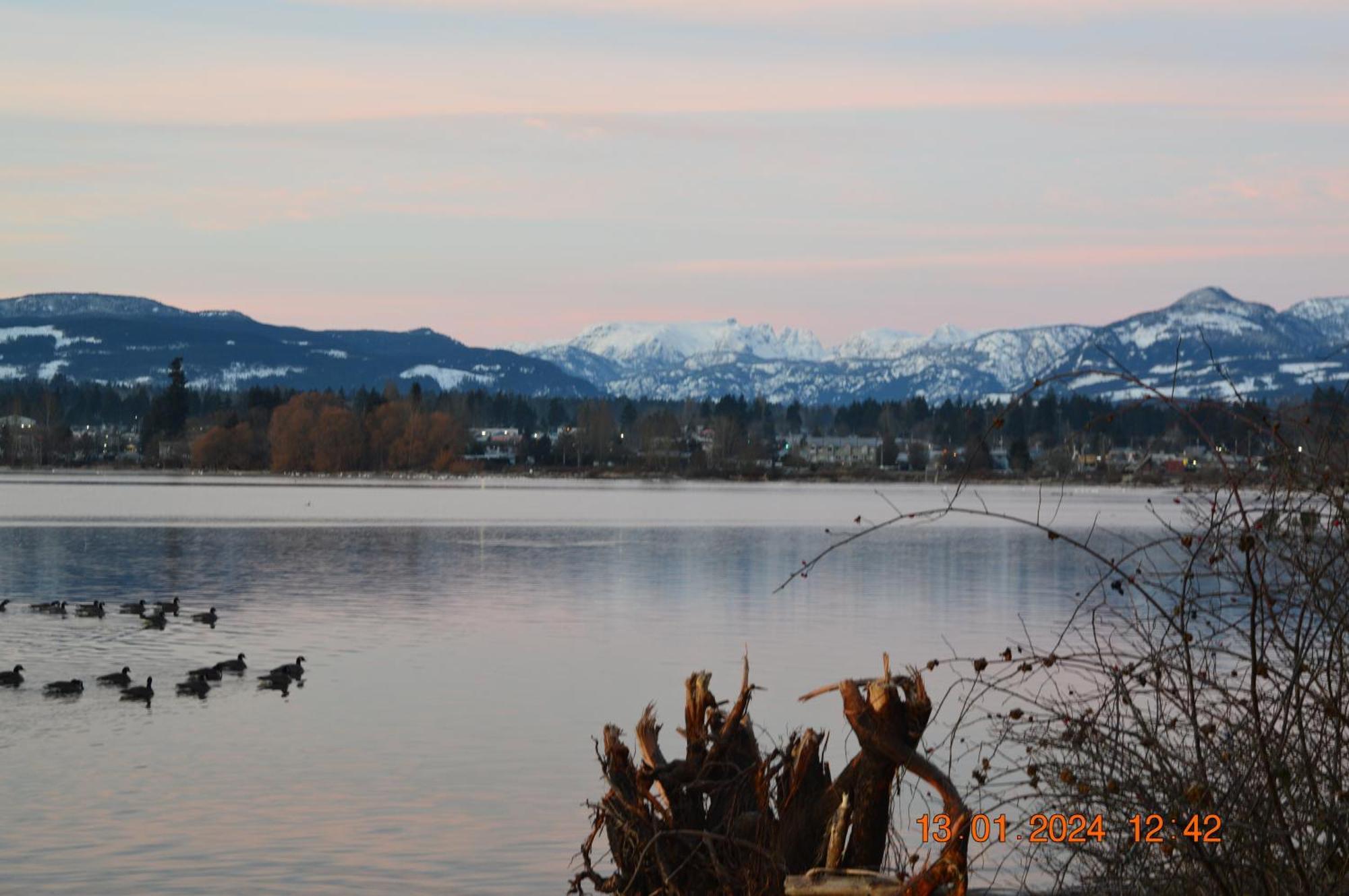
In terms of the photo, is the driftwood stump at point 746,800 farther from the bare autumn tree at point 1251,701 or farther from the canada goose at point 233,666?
the canada goose at point 233,666

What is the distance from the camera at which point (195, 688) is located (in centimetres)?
2381

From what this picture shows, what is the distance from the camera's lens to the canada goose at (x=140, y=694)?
2295 centimetres

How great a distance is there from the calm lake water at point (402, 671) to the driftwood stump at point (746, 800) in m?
2.48

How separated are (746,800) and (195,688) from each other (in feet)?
49.9

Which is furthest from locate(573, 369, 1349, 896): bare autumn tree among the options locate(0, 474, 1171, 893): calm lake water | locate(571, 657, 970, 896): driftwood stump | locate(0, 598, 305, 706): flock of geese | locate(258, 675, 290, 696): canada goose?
locate(0, 598, 305, 706): flock of geese

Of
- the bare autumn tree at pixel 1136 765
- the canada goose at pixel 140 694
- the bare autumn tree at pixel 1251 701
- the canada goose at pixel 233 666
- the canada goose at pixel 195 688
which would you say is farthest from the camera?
the canada goose at pixel 233 666

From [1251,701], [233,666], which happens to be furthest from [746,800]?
[233,666]

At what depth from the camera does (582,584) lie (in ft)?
142

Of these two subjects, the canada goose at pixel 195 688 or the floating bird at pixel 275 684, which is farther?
the floating bird at pixel 275 684

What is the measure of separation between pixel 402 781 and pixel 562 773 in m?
1.88

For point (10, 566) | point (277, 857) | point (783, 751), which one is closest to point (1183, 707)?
point (783, 751)

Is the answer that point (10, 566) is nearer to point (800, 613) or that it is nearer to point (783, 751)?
point (800, 613)

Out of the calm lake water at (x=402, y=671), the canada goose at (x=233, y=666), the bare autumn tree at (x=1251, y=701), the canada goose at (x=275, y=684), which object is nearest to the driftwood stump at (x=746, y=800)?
the bare autumn tree at (x=1251, y=701)

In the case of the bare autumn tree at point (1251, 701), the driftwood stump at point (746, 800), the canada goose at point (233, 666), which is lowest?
the canada goose at point (233, 666)
